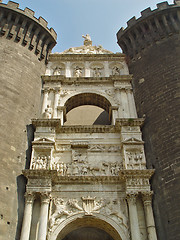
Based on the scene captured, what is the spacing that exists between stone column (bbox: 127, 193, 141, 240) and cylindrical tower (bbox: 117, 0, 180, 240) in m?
0.74

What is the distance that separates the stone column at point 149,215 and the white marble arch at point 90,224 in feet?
2.41

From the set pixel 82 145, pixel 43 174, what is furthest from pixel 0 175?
pixel 82 145

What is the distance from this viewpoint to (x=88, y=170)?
36.4 ft

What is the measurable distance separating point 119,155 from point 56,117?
127 inches

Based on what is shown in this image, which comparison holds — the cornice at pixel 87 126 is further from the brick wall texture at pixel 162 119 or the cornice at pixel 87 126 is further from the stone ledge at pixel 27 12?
the stone ledge at pixel 27 12

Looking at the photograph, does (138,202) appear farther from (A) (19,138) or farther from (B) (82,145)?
(A) (19,138)

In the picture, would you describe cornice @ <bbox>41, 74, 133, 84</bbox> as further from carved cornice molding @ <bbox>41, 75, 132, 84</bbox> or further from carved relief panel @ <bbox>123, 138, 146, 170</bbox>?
carved relief panel @ <bbox>123, 138, 146, 170</bbox>

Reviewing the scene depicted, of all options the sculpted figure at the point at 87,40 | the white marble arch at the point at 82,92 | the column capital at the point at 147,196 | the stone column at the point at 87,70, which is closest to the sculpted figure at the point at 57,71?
the stone column at the point at 87,70

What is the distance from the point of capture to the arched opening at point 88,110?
14148 millimetres

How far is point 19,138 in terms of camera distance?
37.6ft

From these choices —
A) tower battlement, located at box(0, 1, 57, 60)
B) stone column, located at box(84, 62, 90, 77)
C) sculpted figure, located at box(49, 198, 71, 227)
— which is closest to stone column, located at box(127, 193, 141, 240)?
sculpted figure, located at box(49, 198, 71, 227)

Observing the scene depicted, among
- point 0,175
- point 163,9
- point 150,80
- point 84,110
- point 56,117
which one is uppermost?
point 163,9

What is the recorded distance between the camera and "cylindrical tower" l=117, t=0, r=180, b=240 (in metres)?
9.92

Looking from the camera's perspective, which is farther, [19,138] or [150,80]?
[150,80]
